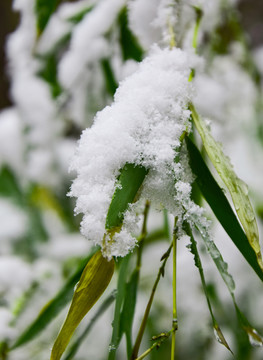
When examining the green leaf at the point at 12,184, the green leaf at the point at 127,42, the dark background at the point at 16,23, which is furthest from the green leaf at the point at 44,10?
the dark background at the point at 16,23

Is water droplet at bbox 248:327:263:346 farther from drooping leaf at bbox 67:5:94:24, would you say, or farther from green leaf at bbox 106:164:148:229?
drooping leaf at bbox 67:5:94:24

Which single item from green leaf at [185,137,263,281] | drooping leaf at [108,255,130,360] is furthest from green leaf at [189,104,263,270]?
drooping leaf at [108,255,130,360]

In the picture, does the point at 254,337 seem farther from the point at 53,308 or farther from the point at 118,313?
the point at 53,308

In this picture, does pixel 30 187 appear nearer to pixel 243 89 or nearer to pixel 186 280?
pixel 186 280

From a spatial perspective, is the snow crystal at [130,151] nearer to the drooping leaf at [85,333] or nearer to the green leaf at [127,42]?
the drooping leaf at [85,333]

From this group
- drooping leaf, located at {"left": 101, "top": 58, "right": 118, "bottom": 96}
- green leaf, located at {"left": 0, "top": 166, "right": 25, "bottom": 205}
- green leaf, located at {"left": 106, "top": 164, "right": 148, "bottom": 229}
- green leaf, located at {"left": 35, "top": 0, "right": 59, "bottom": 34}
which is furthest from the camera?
green leaf, located at {"left": 0, "top": 166, "right": 25, "bottom": 205}

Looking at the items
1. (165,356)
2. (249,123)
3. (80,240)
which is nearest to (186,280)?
(165,356)
